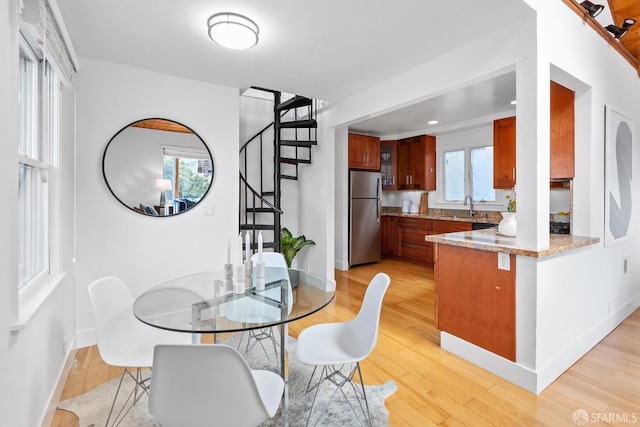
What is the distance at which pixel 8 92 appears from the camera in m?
1.17

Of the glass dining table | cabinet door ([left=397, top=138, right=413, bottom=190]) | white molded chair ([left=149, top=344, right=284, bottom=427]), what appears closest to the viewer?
white molded chair ([left=149, top=344, right=284, bottom=427])

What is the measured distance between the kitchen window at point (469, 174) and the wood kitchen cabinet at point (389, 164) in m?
0.93

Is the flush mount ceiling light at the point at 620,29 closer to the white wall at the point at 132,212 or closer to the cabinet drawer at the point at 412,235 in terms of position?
the cabinet drawer at the point at 412,235

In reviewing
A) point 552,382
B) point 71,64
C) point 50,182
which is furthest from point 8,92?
point 552,382

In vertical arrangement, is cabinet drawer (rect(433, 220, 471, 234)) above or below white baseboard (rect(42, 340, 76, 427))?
above

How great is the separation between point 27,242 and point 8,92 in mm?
991

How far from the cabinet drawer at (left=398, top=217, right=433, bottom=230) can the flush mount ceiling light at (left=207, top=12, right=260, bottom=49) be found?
13.9 feet

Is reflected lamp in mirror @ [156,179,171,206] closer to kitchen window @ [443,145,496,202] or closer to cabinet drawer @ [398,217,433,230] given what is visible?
cabinet drawer @ [398,217,433,230]

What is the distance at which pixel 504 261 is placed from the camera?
2.16 meters

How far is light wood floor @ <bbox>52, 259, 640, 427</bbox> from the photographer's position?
69.1 inches

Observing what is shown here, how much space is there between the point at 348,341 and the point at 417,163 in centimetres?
468

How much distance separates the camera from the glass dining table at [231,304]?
4.85ft

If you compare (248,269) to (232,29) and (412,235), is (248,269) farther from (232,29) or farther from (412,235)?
(412,235)

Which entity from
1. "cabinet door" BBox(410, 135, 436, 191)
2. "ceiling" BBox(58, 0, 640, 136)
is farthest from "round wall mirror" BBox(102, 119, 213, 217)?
"cabinet door" BBox(410, 135, 436, 191)
